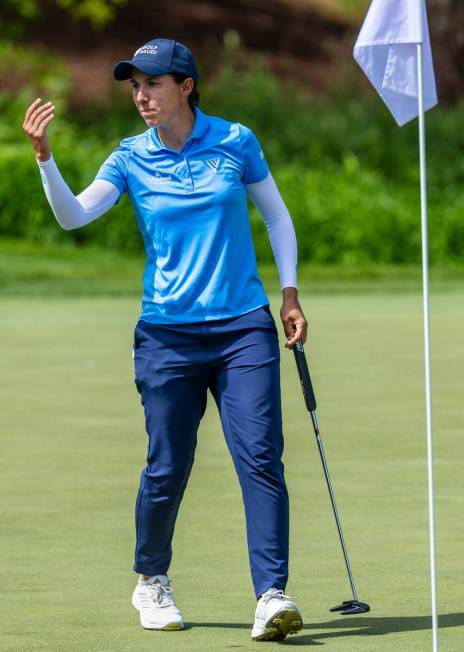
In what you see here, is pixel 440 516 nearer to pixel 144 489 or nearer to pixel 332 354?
pixel 144 489

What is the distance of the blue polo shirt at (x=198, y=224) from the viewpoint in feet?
21.9

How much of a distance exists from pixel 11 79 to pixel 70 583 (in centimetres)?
3638

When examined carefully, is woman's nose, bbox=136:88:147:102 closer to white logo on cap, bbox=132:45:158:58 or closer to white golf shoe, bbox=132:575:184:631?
white logo on cap, bbox=132:45:158:58

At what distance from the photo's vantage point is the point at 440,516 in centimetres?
893

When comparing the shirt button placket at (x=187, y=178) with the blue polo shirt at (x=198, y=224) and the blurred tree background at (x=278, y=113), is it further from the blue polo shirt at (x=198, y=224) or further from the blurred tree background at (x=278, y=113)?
the blurred tree background at (x=278, y=113)

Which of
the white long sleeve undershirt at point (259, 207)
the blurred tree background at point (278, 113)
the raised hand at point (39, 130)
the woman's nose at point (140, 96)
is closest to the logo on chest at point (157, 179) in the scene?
the white long sleeve undershirt at point (259, 207)

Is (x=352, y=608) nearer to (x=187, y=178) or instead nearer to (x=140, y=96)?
(x=187, y=178)

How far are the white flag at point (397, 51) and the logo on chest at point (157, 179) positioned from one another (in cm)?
78

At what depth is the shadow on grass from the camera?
6520 mm

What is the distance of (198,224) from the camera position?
6.67 m

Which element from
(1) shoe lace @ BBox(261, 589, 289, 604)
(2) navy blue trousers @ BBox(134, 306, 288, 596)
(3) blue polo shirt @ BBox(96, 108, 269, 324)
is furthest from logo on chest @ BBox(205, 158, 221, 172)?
(1) shoe lace @ BBox(261, 589, 289, 604)

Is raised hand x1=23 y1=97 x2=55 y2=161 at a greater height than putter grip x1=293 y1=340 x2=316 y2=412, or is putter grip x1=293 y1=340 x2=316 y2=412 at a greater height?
raised hand x1=23 y1=97 x2=55 y2=161

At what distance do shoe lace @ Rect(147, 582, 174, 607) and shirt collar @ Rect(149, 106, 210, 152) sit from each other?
1.57 metres

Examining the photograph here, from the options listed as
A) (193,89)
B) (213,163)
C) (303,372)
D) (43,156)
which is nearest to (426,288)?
(303,372)
